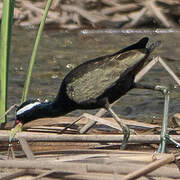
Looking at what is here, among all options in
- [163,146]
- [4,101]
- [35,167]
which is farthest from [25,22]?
[35,167]

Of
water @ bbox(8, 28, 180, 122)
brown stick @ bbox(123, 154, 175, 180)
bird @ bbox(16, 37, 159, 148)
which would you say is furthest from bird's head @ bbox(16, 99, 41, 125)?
brown stick @ bbox(123, 154, 175, 180)

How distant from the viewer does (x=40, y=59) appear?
28.4 ft

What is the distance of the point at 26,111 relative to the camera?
16.9 feet

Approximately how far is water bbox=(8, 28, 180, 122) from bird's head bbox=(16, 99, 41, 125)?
123cm

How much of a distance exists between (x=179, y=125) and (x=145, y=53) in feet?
2.26

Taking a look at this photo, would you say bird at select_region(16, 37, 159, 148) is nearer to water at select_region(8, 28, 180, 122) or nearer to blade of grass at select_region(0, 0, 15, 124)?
blade of grass at select_region(0, 0, 15, 124)

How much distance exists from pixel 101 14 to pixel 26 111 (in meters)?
4.89

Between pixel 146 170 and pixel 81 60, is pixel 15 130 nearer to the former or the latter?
pixel 146 170

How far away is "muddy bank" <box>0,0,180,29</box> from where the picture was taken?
378 inches

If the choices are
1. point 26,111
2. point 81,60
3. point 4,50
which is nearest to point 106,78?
point 26,111

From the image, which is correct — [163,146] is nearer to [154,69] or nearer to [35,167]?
[35,167]

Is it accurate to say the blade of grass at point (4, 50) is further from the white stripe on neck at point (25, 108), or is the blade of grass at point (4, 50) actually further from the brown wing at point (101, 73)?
the brown wing at point (101, 73)

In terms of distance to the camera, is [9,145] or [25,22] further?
[25,22]

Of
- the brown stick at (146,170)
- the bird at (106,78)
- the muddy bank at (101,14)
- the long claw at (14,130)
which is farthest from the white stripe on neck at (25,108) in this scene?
the muddy bank at (101,14)
